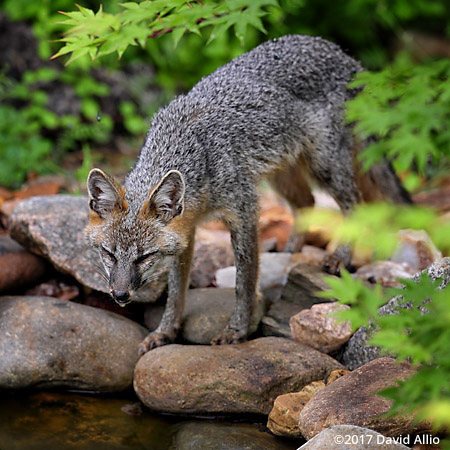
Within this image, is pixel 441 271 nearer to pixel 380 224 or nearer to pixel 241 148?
pixel 241 148

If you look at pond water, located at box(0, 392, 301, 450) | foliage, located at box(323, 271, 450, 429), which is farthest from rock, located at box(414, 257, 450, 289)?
foliage, located at box(323, 271, 450, 429)

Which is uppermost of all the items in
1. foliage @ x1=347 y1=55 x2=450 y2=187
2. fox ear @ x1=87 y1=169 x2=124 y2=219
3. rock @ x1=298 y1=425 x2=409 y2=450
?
foliage @ x1=347 y1=55 x2=450 y2=187

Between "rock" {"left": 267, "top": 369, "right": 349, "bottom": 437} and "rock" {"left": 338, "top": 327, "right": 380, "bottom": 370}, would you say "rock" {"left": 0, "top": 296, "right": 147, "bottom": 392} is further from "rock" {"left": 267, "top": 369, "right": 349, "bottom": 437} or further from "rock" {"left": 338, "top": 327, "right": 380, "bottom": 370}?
"rock" {"left": 338, "top": 327, "right": 380, "bottom": 370}

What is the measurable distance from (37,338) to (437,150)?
364cm

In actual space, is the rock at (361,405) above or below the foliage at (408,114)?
below

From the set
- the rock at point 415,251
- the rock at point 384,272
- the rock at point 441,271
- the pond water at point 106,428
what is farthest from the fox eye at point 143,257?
the rock at point 415,251

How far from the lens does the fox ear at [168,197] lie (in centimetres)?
455

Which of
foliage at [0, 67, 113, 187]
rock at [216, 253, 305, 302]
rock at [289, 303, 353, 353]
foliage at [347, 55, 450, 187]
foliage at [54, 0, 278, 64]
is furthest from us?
foliage at [0, 67, 113, 187]

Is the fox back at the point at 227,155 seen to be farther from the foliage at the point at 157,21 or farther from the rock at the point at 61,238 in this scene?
the foliage at the point at 157,21

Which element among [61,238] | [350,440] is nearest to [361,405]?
[350,440]

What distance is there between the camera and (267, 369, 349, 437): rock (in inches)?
173

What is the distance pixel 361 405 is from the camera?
4.01 meters

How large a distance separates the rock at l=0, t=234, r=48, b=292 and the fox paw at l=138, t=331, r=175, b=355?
4.61ft

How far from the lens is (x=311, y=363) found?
4.86 m
